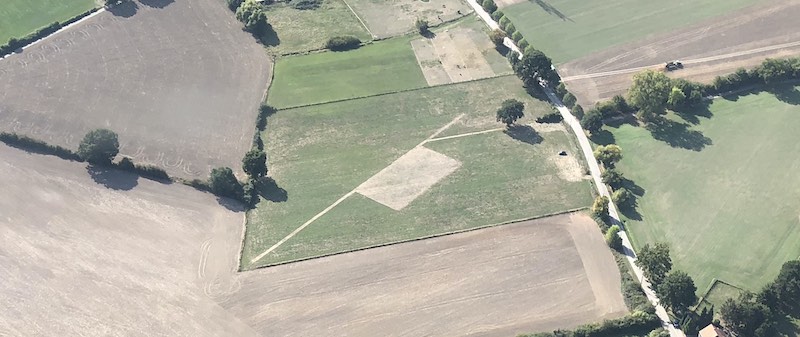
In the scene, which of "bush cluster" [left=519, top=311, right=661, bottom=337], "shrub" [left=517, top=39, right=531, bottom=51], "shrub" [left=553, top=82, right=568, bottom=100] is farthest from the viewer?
"shrub" [left=517, top=39, right=531, bottom=51]

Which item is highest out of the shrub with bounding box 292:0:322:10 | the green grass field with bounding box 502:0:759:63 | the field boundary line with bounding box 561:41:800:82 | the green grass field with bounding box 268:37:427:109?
the shrub with bounding box 292:0:322:10

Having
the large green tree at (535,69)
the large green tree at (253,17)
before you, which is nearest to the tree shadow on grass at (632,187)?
the large green tree at (535,69)

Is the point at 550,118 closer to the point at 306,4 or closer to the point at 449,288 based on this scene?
the point at 449,288

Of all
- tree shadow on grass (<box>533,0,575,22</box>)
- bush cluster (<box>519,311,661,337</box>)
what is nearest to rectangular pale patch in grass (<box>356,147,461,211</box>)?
bush cluster (<box>519,311,661,337</box>)

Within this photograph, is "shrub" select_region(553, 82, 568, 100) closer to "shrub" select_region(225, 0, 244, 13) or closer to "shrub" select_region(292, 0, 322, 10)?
"shrub" select_region(292, 0, 322, 10)

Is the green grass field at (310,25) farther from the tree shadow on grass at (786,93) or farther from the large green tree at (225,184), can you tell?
the tree shadow on grass at (786,93)

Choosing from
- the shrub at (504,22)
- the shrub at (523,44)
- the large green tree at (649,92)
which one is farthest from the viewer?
the shrub at (504,22)
